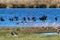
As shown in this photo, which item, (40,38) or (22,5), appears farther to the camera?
(22,5)

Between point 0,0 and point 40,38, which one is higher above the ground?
point 40,38

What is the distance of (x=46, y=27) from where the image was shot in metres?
27.5

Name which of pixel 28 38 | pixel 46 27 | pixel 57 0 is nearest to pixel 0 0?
pixel 57 0

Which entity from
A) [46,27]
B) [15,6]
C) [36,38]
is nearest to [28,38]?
[36,38]

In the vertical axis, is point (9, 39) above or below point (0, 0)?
above

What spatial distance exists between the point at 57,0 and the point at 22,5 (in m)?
11.9

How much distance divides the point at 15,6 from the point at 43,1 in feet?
39.8

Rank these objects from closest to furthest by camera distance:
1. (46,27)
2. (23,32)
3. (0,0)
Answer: (23,32)
(46,27)
(0,0)

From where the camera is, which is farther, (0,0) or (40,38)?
(0,0)

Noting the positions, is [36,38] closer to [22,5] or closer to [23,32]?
[23,32]

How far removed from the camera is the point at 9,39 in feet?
67.5

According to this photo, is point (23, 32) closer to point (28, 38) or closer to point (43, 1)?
point (28, 38)

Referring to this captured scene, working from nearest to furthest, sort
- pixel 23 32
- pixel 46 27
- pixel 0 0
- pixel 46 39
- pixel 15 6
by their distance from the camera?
pixel 46 39
pixel 23 32
pixel 46 27
pixel 15 6
pixel 0 0

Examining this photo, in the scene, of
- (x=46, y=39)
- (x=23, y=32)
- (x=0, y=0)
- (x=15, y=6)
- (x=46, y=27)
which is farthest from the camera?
(x=0, y=0)
